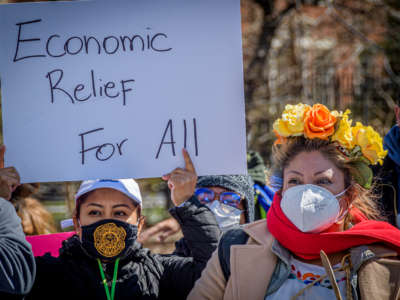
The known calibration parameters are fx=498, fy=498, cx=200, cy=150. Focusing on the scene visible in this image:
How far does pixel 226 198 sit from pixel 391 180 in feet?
3.76

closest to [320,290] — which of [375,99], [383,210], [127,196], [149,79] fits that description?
[383,210]

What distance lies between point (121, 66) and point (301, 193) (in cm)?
126

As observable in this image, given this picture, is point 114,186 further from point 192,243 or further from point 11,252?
point 11,252

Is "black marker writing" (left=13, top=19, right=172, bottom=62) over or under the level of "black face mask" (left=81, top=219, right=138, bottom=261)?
over

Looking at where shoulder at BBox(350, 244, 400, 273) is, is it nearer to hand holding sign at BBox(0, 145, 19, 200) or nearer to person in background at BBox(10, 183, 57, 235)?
hand holding sign at BBox(0, 145, 19, 200)

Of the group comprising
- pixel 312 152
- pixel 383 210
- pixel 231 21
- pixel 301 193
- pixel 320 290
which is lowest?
pixel 320 290

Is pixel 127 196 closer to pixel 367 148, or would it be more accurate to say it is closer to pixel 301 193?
pixel 301 193

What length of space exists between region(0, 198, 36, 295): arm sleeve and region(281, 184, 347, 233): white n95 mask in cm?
146

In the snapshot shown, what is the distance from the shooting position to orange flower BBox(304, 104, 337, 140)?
2.71m

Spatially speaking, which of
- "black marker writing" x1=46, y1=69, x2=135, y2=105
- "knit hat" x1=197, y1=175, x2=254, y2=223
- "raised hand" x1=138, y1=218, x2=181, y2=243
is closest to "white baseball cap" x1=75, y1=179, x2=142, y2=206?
"black marker writing" x1=46, y1=69, x2=135, y2=105

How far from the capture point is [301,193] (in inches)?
102

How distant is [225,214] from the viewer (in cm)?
354

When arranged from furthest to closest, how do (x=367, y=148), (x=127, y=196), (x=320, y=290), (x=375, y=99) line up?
1. (x=375, y=99)
2. (x=127, y=196)
3. (x=367, y=148)
4. (x=320, y=290)

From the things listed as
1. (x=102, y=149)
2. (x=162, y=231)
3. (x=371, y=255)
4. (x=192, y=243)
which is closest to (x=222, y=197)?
(x=192, y=243)
